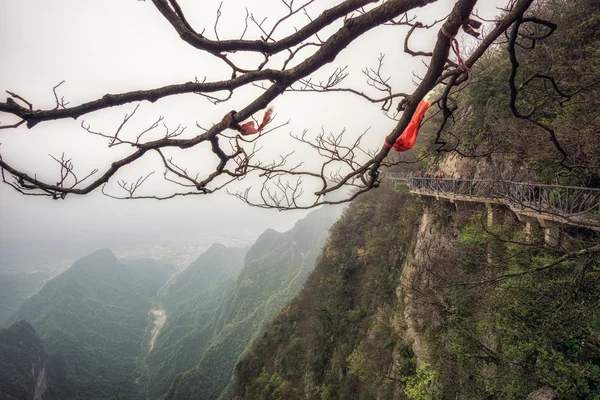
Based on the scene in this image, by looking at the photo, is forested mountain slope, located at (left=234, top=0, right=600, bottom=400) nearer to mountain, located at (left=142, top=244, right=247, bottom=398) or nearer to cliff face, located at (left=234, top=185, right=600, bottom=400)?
cliff face, located at (left=234, top=185, right=600, bottom=400)

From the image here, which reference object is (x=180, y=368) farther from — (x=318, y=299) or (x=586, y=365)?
(x=586, y=365)

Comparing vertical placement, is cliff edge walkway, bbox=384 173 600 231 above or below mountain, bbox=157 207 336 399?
above

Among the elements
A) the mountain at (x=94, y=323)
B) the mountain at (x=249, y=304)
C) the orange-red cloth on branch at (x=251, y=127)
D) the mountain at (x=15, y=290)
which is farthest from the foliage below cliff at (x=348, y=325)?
the mountain at (x=15, y=290)

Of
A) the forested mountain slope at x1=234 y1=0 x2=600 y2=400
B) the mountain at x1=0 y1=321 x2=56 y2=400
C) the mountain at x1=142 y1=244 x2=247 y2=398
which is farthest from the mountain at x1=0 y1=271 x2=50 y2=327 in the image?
the forested mountain slope at x1=234 y1=0 x2=600 y2=400

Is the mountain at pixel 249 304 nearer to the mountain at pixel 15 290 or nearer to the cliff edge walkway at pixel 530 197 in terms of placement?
the cliff edge walkway at pixel 530 197

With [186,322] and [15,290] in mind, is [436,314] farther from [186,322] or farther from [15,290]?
[15,290]
